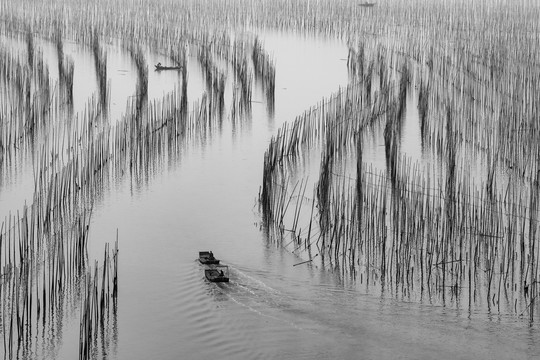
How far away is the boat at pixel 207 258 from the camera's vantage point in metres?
4.68

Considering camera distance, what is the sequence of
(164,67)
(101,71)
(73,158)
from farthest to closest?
1. (164,67)
2. (101,71)
3. (73,158)

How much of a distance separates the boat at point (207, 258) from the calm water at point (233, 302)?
0.05m

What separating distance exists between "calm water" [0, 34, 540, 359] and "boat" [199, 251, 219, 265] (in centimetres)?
5

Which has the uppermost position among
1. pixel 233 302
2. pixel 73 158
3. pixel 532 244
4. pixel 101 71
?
pixel 101 71

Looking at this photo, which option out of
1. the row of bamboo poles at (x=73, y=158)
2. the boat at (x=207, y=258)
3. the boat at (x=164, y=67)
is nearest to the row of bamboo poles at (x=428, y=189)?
the boat at (x=207, y=258)

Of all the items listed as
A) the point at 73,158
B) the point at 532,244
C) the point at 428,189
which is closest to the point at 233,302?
the point at 428,189

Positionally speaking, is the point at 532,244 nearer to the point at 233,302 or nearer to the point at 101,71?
the point at 233,302

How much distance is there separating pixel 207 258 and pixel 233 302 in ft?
1.67

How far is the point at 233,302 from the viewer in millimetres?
4262

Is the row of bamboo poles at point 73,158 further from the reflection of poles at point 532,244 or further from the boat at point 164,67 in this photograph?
the reflection of poles at point 532,244

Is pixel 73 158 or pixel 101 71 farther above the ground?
pixel 101 71

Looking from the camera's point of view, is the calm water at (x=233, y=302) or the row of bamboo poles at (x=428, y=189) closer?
the calm water at (x=233, y=302)

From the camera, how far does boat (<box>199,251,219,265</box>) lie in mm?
4680

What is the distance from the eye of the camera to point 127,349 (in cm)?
377
